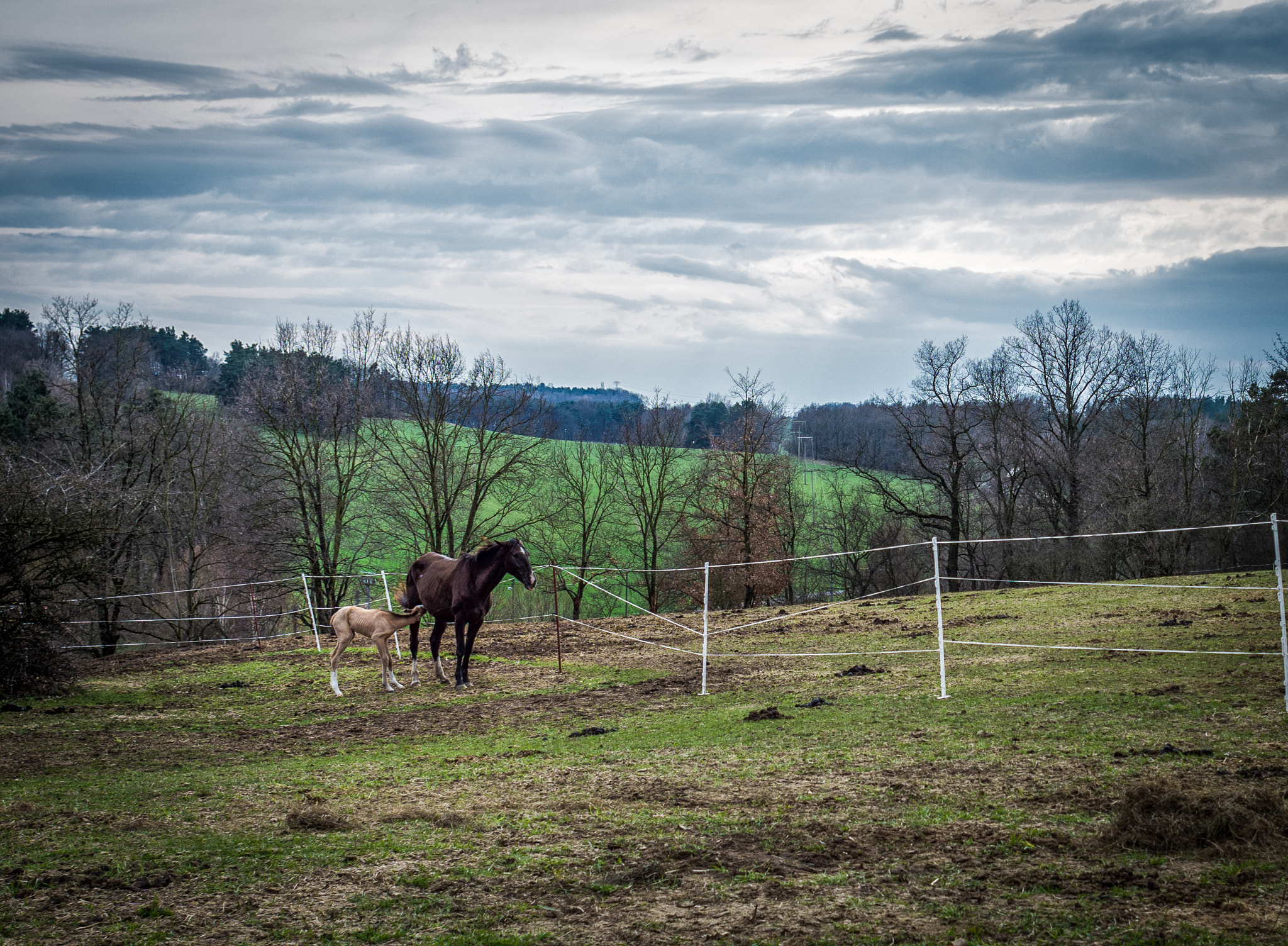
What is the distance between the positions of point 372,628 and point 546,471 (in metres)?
25.1

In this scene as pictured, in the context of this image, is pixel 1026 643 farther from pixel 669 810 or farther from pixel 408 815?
pixel 408 815

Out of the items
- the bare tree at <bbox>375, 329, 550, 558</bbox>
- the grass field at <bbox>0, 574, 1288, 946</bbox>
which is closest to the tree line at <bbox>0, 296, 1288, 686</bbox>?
the bare tree at <bbox>375, 329, 550, 558</bbox>

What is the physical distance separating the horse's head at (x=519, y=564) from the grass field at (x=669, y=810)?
6.70 ft

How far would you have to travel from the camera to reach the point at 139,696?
13961mm

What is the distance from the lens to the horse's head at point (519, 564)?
1458cm

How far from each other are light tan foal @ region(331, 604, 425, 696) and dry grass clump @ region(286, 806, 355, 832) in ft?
25.5

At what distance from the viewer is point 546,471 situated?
39406mm

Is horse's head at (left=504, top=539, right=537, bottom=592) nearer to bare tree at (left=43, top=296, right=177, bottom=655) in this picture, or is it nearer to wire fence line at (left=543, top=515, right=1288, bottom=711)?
wire fence line at (left=543, top=515, right=1288, bottom=711)

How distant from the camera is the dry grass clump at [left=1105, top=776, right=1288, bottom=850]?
5.12m

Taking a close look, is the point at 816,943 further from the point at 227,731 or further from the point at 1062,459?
the point at 1062,459

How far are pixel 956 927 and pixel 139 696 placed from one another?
45.8 ft

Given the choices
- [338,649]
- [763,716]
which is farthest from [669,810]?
[338,649]

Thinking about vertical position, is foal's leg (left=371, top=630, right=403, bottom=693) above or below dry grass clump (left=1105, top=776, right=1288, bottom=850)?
below

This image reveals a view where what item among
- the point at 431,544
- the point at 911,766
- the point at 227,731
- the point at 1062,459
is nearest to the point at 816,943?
the point at 911,766
